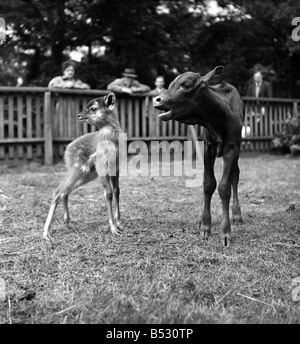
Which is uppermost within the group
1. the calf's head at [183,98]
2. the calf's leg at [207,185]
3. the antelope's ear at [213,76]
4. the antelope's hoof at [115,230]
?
the antelope's ear at [213,76]

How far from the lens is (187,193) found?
6.93 metres

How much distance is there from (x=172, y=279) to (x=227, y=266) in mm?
532

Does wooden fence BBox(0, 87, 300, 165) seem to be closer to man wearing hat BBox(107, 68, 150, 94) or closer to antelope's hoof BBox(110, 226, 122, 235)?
man wearing hat BBox(107, 68, 150, 94)

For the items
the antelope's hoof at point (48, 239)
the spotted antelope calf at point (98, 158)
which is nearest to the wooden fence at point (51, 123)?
the spotted antelope calf at point (98, 158)

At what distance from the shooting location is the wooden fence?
10.1 metres

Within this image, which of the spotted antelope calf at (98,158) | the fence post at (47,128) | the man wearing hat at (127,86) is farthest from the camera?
the man wearing hat at (127,86)

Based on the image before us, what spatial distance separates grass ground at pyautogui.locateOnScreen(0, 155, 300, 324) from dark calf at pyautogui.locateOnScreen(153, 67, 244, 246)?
Result: 15.9 inches

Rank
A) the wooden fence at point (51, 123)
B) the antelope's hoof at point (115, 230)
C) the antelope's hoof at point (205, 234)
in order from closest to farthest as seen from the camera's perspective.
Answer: the antelope's hoof at point (205, 234) → the antelope's hoof at point (115, 230) → the wooden fence at point (51, 123)

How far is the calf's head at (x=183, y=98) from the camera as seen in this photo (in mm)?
3668

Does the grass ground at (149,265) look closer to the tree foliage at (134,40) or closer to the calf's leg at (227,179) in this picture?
the calf's leg at (227,179)

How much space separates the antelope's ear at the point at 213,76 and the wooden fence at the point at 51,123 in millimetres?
7048

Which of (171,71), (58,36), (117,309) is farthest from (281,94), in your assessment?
(117,309)

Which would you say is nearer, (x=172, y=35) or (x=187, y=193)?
(x=187, y=193)
